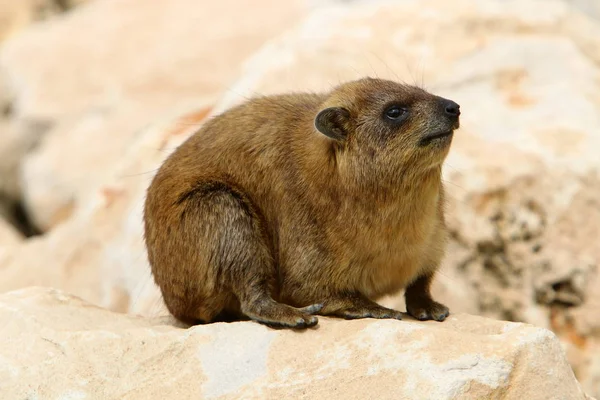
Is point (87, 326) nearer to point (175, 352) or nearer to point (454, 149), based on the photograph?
point (175, 352)

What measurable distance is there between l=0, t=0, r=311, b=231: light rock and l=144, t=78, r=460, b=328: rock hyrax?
580cm

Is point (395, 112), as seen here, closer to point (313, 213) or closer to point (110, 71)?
point (313, 213)

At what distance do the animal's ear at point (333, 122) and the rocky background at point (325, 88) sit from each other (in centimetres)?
128

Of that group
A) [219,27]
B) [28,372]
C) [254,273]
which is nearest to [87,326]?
[28,372]

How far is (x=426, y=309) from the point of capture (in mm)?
6168

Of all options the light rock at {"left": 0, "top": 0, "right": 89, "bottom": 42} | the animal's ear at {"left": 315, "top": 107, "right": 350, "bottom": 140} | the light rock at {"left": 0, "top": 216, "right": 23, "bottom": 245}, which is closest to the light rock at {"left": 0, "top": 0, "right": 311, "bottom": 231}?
the light rock at {"left": 0, "top": 216, "right": 23, "bottom": 245}

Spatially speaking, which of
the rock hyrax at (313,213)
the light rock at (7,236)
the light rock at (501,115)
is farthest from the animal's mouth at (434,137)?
the light rock at (7,236)

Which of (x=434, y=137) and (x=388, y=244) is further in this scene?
Result: (x=388, y=244)

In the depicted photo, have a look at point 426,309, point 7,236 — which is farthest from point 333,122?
point 7,236

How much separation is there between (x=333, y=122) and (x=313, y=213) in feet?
2.03

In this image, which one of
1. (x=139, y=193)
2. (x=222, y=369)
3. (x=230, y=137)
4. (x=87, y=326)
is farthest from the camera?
(x=139, y=193)

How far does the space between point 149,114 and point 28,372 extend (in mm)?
7813

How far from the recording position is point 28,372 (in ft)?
16.9

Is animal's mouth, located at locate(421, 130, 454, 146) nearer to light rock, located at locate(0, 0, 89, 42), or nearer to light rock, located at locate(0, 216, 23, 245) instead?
light rock, located at locate(0, 216, 23, 245)
